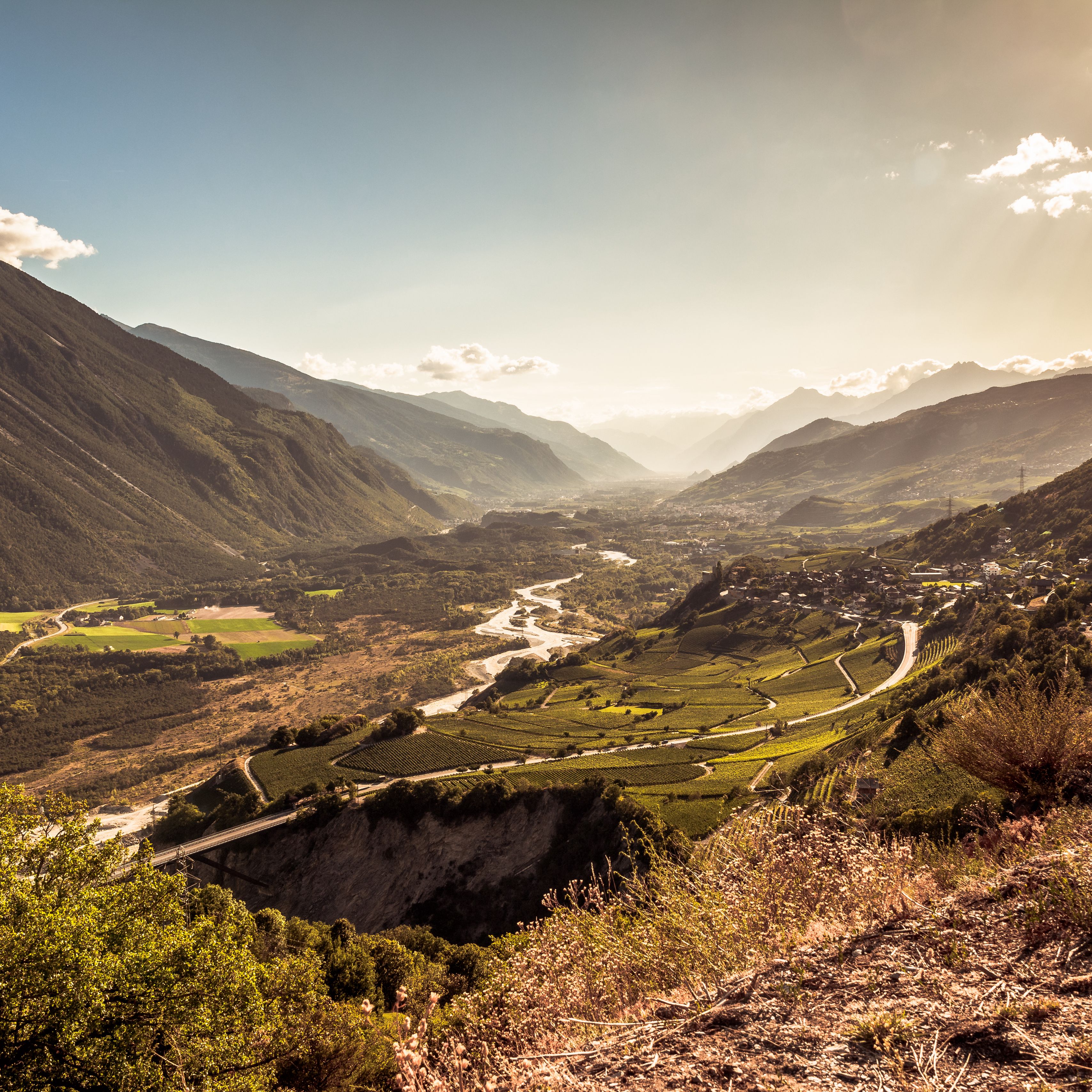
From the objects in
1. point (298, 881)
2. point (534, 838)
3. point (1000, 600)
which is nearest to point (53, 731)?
point (298, 881)

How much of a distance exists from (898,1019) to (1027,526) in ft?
560

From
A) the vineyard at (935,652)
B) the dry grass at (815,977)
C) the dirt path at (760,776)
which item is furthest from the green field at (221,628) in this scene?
the dry grass at (815,977)

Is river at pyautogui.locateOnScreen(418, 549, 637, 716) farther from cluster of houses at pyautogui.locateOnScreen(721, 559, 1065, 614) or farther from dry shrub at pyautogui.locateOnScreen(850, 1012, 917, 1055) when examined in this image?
dry shrub at pyautogui.locateOnScreen(850, 1012, 917, 1055)

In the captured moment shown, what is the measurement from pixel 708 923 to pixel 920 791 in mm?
33840

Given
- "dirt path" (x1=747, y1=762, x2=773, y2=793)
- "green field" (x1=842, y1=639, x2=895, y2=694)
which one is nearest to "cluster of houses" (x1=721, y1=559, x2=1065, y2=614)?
"green field" (x1=842, y1=639, x2=895, y2=694)

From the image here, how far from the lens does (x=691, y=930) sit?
10977 millimetres

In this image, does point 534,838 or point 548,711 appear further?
point 548,711

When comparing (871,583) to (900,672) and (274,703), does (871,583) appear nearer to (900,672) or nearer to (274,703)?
(900,672)

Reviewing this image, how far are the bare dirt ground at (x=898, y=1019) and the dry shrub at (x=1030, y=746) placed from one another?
6772 millimetres

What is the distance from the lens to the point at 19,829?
1962 cm

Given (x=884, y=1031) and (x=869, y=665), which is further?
(x=869, y=665)

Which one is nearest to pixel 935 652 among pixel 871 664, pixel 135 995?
pixel 871 664

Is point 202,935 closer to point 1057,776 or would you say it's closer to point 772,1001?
point 772,1001

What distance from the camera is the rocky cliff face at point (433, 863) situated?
45562 millimetres
